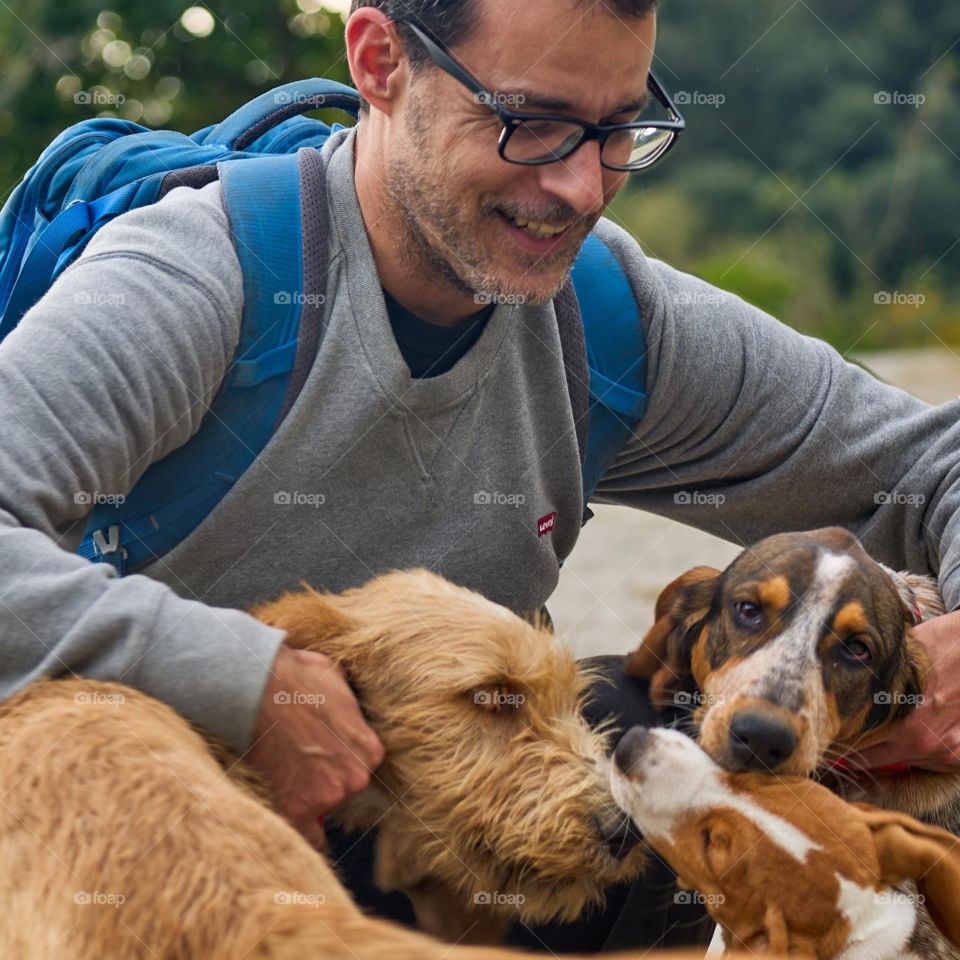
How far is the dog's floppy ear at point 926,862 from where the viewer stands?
89.0 inches

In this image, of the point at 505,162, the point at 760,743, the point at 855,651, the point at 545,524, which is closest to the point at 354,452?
the point at 545,524

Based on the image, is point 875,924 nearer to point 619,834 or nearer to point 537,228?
point 619,834

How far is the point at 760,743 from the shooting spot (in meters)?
2.59

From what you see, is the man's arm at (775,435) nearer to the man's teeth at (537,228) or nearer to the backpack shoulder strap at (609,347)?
the backpack shoulder strap at (609,347)

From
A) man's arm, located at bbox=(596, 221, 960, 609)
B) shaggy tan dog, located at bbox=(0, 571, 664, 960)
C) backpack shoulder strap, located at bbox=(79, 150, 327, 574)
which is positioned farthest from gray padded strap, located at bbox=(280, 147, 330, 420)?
man's arm, located at bbox=(596, 221, 960, 609)

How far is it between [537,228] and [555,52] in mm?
358

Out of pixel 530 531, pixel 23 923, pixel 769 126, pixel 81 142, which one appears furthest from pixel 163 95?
pixel 769 126

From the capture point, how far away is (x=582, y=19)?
2.55 meters

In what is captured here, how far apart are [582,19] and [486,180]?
353 mm

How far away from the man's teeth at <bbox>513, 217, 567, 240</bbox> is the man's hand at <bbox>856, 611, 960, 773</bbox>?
1158 millimetres

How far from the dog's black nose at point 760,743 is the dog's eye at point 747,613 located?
31 centimetres

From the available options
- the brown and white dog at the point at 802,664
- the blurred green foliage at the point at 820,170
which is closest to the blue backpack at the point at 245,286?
the brown and white dog at the point at 802,664

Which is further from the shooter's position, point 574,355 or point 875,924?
point 574,355

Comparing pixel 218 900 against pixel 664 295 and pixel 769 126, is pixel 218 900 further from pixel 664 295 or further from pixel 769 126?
pixel 769 126
